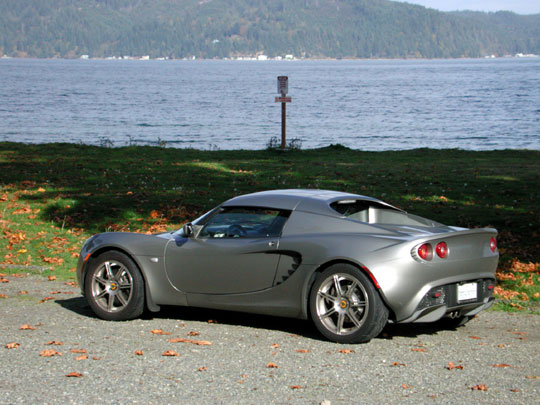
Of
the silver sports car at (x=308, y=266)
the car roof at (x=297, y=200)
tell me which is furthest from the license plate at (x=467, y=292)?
the car roof at (x=297, y=200)

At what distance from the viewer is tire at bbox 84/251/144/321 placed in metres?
7.66

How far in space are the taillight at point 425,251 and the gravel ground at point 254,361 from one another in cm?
84

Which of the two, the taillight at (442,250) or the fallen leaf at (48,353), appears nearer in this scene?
the fallen leaf at (48,353)

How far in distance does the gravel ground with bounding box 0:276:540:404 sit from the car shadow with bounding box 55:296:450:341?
2 centimetres

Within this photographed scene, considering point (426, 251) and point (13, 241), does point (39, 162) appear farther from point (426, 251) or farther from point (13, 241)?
point (426, 251)

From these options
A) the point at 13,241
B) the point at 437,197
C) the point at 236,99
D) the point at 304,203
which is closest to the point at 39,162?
the point at 13,241

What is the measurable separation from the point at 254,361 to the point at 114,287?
2258 mm

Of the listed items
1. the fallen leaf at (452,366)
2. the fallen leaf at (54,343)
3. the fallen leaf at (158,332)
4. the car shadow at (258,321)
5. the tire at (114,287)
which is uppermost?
the tire at (114,287)

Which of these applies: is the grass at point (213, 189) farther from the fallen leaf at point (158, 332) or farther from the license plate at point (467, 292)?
the fallen leaf at point (158, 332)

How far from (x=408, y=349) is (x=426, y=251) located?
899mm

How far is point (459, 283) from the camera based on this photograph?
22.4 feet

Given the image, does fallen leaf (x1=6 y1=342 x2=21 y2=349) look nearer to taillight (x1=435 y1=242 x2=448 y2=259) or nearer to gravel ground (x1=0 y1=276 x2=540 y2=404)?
gravel ground (x1=0 y1=276 x2=540 y2=404)

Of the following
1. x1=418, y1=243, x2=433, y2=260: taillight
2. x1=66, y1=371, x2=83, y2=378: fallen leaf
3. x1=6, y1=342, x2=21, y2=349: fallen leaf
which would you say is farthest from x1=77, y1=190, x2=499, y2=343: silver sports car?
x1=66, y1=371, x2=83, y2=378: fallen leaf

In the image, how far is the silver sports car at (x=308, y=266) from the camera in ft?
21.5
